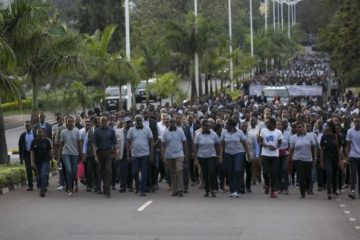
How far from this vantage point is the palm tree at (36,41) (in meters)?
22.0

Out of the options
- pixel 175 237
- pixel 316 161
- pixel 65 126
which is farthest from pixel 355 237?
pixel 65 126

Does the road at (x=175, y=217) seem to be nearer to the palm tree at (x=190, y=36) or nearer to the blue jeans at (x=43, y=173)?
the blue jeans at (x=43, y=173)

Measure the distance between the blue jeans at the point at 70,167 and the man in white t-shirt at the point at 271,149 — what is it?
13.2 feet

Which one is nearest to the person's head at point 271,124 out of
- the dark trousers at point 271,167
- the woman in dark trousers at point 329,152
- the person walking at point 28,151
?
the dark trousers at point 271,167

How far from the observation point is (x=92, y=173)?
778 inches

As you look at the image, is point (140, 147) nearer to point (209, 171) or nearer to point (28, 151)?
point (209, 171)

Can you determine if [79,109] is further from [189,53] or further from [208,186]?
[208,186]

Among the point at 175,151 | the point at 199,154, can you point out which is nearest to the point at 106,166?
the point at 175,151

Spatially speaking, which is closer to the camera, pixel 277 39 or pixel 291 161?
pixel 291 161

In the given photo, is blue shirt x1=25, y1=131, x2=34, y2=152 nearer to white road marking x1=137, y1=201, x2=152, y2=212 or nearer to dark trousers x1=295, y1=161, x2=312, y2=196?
white road marking x1=137, y1=201, x2=152, y2=212

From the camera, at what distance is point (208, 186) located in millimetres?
18422

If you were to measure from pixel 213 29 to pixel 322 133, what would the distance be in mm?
31070

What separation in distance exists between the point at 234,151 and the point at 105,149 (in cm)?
267

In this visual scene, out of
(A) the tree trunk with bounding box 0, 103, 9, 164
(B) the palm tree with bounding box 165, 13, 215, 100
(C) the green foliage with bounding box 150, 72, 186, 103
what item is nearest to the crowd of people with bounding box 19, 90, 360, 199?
(A) the tree trunk with bounding box 0, 103, 9, 164
